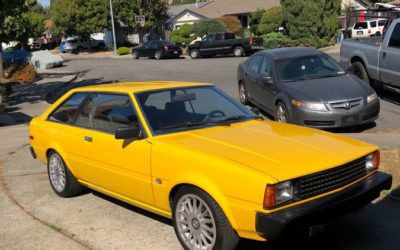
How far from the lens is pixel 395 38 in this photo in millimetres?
11258

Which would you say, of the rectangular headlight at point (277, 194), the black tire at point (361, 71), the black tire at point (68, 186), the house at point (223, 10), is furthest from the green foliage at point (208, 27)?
the rectangular headlight at point (277, 194)

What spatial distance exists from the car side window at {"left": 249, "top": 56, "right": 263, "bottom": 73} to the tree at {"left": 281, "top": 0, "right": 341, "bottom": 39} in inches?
970

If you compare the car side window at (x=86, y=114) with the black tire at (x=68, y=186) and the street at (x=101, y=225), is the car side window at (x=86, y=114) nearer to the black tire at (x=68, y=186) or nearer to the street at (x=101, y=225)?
the black tire at (x=68, y=186)

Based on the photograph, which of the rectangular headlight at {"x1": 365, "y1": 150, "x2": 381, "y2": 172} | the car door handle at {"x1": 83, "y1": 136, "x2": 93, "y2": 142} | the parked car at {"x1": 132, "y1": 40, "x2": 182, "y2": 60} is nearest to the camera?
the rectangular headlight at {"x1": 365, "y1": 150, "x2": 381, "y2": 172}

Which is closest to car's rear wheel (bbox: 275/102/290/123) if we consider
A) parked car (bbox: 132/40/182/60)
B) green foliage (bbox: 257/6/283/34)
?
parked car (bbox: 132/40/182/60)

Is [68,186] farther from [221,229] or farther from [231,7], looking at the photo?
[231,7]

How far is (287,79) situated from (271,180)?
6.33 m

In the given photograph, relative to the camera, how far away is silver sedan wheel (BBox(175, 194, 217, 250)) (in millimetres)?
4180

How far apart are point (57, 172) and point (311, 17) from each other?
31.0 m

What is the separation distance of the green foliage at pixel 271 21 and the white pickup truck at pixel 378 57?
94.1 feet

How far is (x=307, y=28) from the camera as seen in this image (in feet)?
116

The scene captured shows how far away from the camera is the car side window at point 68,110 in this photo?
602cm

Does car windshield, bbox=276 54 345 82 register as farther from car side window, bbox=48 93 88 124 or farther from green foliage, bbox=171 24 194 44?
green foliage, bbox=171 24 194 44

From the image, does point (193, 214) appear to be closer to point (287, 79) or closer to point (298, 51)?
point (287, 79)
